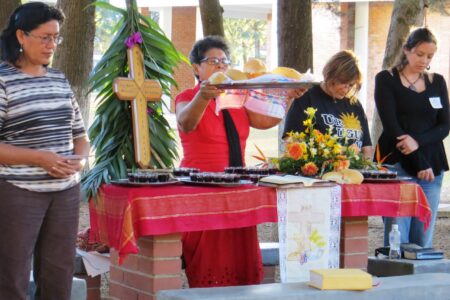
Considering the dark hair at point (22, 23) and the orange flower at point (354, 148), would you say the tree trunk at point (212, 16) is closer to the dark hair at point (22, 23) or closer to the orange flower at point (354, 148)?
the orange flower at point (354, 148)

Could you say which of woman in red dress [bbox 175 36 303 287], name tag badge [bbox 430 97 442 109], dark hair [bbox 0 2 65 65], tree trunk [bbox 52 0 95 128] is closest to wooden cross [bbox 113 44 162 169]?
woman in red dress [bbox 175 36 303 287]

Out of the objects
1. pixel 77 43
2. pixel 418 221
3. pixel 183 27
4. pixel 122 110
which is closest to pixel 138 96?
pixel 122 110

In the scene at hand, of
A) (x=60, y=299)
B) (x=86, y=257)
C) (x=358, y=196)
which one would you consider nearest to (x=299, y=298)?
(x=358, y=196)

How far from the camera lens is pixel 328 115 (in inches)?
244

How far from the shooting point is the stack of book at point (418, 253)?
630cm

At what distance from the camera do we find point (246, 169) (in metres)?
5.70

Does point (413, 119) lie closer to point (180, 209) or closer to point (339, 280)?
point (339, 280)

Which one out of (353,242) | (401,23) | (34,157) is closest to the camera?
(34,157)

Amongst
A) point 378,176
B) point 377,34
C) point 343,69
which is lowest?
point 378,176

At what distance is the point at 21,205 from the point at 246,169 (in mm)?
1588

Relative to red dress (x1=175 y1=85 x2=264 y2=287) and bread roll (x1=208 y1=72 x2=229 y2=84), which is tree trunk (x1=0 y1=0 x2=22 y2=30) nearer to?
red dress (x1=175 y1=85 x2=264 y2=287)

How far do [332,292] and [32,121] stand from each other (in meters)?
1.89

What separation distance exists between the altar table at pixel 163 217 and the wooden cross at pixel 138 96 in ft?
1.31

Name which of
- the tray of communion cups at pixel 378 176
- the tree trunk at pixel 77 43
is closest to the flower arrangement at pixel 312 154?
the tray of communion cups at pixel 378 176
